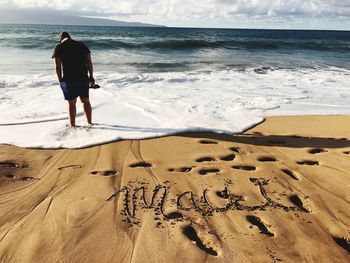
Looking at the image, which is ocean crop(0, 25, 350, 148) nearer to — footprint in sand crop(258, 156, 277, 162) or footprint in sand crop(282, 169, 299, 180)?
footprint in sand crop(258, 156, 277, 162)

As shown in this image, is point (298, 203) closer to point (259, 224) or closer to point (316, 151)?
point (259, 224)

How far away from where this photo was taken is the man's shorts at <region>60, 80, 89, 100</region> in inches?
233

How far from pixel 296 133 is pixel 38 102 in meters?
5.40

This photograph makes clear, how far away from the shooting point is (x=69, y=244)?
9.60ft

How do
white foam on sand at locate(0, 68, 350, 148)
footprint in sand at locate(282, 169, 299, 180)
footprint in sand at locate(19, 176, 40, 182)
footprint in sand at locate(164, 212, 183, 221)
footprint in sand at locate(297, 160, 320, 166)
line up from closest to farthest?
footprint in sand at locate(164, 212, 183, 221) < footprint in sand at locate(19, 176, 40, 182) < footprint in sand at locate(282, 169, 299, 180) < footprint in sand at locate(297, 160, 320, 166) < white foam on sand at locate(0, 68, 350, 148)

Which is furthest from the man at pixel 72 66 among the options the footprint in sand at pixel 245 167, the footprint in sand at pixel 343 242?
the footprint in sand at pixel 343 242

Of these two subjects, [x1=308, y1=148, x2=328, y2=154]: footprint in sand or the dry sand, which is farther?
[x1=308, y1=148, x2=328, y2=154]: footprint in sand

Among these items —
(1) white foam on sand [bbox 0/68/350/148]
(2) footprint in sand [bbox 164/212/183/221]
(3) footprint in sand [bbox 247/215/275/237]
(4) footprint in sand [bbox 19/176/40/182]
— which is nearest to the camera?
(3) footprint in sand [bbox 247/215/275/237]

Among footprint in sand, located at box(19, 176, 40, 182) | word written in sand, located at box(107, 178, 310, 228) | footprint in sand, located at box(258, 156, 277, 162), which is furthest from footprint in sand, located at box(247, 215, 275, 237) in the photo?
footprint in sand, located at box(19, 176, 40, 182)

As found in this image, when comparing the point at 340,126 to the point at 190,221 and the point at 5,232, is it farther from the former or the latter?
the point at 5,232

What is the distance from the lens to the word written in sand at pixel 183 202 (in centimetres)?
341

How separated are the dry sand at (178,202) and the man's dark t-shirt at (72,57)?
1439 millimetres

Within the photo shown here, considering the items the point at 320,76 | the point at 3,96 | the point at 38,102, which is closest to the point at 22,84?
the point at 3,96

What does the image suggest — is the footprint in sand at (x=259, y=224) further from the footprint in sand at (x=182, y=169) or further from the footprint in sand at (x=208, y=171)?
the footprint in sand at (x=182, y=169)
